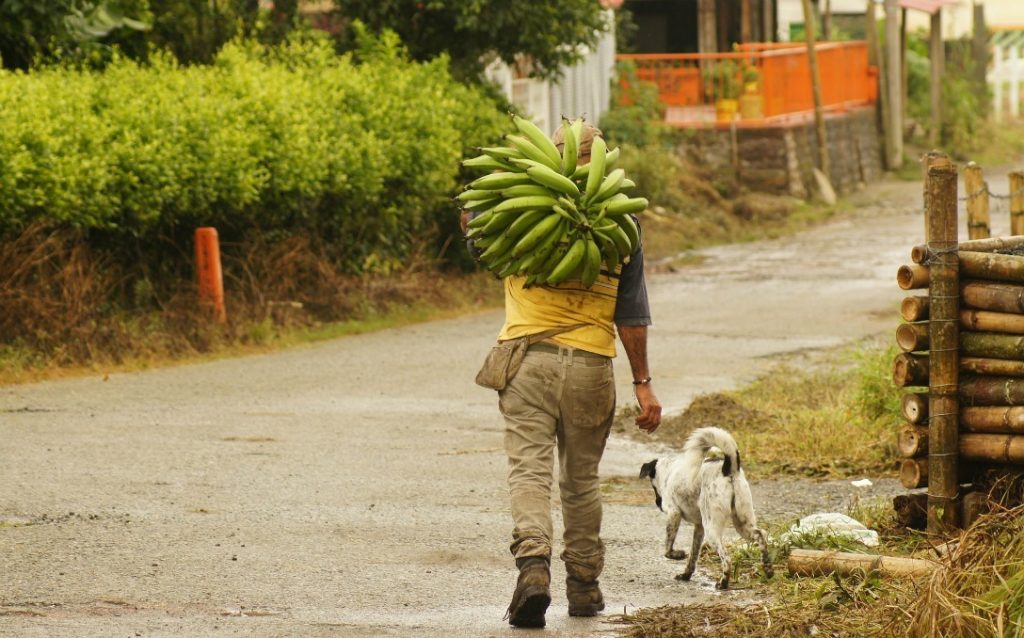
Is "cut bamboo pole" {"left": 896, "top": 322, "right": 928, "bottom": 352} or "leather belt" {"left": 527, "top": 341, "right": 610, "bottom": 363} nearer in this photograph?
"leather belt" {"left": 527, "top": 341, "right": 610, "bottom": 363}

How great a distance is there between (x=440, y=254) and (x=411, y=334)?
256 centimetres

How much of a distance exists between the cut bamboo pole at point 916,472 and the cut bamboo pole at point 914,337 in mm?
543

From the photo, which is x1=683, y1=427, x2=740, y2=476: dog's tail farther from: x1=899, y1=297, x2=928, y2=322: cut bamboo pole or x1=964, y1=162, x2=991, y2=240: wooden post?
x1=964, y1=162, x2=991, y2=240: wooden post

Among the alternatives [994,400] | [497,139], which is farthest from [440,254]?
[994,400]

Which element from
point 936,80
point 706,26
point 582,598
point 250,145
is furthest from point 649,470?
point 936,80

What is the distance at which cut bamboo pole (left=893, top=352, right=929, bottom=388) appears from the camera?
7.91 m

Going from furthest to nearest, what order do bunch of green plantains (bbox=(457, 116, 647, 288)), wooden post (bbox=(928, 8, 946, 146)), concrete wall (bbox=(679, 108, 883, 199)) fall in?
wooden post (bbox=(928, 8, 946, 146)) → concrete wall (bbox=(679, 108, 883, 199)) → bunch of green plantains (bbox=(457, 116, 647, 288))

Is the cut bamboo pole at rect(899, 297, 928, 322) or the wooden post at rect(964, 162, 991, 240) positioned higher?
the wooden post at rect(964, 162, 991, 240)

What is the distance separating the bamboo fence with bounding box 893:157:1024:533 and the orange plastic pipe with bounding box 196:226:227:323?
8.22 meters

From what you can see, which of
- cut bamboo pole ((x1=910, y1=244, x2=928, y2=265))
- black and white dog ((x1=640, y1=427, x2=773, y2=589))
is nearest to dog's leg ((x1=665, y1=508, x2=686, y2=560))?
black and white dog ((x1=640, y1=427, x2=773, y2=589))

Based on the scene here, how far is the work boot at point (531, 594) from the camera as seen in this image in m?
6.47

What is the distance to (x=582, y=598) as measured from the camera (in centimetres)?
682

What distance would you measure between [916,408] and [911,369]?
0.64ft

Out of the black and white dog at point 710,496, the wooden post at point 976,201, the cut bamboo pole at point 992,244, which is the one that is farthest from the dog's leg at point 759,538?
the wooden post at point 976,201
